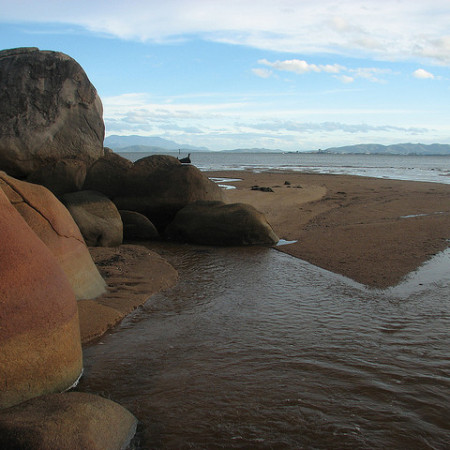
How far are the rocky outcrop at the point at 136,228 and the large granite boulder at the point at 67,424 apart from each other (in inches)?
284

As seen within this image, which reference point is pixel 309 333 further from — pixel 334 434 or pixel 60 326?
pixel 60 326

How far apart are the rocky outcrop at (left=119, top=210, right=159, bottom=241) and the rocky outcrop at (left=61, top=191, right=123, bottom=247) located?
95cm

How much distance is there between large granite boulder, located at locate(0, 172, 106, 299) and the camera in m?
5.41

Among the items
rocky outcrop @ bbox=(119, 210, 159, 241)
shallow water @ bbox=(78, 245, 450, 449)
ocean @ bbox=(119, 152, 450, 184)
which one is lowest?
shallow water @ bbox=(78, 245, 450, 449)

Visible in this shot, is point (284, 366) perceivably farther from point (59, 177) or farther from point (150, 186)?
point (59, 177)

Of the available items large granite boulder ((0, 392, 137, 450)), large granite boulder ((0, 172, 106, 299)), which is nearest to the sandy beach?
large granite boulder ((0, 172, 106, 299))

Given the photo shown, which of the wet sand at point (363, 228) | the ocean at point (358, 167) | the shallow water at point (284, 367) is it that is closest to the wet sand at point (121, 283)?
the shallow water at point (284, 367)

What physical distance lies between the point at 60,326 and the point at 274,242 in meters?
6.76

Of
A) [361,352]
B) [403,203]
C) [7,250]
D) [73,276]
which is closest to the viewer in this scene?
[7,250]

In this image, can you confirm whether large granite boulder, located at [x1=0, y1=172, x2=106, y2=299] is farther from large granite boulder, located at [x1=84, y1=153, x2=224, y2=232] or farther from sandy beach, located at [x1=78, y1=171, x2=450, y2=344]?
large granite boulder, located at [x1=84, y1=153, x2=224, y2=232]

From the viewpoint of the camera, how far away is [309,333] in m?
5.25

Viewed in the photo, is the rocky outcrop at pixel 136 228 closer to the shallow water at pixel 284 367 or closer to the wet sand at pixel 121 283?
the wet sand at pixel 121 283

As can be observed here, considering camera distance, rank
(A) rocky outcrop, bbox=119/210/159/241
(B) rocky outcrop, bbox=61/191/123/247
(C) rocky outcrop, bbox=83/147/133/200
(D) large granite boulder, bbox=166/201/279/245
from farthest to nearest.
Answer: (C) rocky outcrop, bbox=83/147/133/200 → (A) rocky outcrop, bbox=119/210/159/241 → (D) large granite boulder, bbox=166/201/279/245 → (B) rocky outcrop, bbox=61/191/123/247

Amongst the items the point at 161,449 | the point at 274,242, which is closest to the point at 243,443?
the point at 161,449
